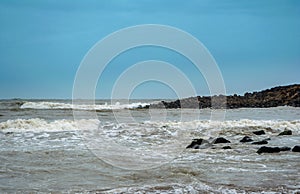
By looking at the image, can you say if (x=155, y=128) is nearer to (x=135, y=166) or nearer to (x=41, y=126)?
(x=41, y=126)

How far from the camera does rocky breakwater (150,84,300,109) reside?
127 feet

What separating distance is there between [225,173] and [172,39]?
3.78 meters

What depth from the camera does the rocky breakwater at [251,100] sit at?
127 ft

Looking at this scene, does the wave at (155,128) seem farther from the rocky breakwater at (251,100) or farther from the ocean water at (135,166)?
the rocky breakwater at (251,100)

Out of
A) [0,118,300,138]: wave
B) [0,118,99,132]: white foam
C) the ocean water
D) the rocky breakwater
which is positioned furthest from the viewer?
the rocky breakwater

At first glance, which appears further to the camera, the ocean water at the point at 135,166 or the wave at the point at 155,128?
the wave at the point at 155,128

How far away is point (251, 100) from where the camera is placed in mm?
41469

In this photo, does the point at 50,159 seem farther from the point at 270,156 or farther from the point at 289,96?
the point at 289,96

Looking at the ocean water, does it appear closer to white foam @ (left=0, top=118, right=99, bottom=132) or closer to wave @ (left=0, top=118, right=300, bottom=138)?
wave @ (left=0, top=118, right=300, bottom=138)

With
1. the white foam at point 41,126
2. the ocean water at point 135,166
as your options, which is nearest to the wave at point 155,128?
the white foam at point 41,126

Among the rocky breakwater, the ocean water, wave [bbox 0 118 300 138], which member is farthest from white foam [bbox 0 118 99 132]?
the rocky breakwater

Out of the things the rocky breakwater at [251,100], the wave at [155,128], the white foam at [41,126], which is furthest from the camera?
the rocky breakwater at [251,100]

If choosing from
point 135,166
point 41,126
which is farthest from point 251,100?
point 135,166

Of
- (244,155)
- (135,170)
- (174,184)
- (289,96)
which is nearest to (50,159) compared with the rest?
(135,170)
